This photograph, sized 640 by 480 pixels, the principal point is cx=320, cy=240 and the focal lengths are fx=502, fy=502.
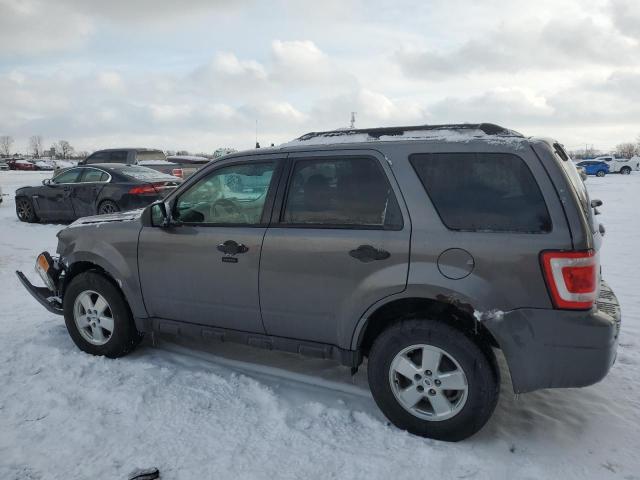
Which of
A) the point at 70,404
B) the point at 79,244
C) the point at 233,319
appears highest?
the point at 79,244

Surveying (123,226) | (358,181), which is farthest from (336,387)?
(123,226)

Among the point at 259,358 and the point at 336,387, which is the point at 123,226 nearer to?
the point at 259,358

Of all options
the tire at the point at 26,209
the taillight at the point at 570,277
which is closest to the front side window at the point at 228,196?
the taillight at the point at 570,277

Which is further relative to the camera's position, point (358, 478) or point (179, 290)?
point (179, 290)

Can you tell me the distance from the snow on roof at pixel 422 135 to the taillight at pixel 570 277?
698 millimetres

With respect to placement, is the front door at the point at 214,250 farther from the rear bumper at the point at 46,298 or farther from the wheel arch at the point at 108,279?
the rear bumper at the point at 46,298

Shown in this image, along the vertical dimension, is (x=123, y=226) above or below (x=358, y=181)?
below

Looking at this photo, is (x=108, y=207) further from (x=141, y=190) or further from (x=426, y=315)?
(x=426, y=315)

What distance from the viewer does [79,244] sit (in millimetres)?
4223

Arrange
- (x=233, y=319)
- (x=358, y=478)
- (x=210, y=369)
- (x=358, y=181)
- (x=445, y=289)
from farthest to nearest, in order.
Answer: (x=210, y=369) → (x=233, y=319) → (x=358, y=181) → (x=445, y=289) → (x=358, y=478)

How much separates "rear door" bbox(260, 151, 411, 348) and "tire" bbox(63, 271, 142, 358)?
→ 4.59ft

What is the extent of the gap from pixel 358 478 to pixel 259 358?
173 cm

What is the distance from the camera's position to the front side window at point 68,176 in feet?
37.3

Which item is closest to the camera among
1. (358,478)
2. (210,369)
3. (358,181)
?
(358,478)
